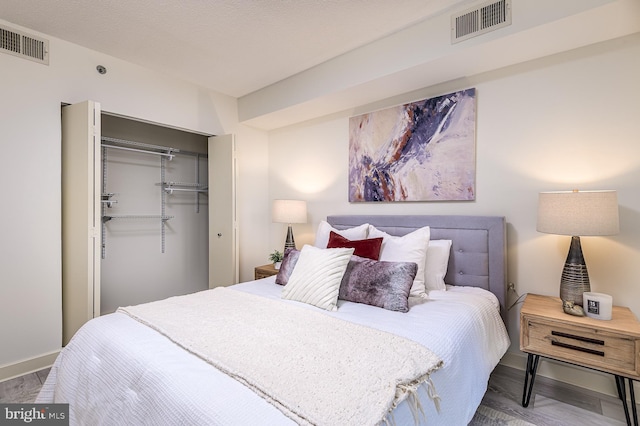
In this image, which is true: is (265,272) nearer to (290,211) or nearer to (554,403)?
(290,211)

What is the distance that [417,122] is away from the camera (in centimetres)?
273

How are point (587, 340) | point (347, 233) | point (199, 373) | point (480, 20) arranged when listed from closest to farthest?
point (199, 373) < point (587, 340) < point (480, 20) < point (347, 233)

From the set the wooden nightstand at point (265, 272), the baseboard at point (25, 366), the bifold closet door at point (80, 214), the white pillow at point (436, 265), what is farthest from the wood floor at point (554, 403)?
Result: the baseboard at point (25, 366)

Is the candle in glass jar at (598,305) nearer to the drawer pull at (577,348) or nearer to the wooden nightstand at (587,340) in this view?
the wooden nightstand at (587,340)

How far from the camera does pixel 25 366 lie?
2.35m

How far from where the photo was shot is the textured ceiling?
2100 mm

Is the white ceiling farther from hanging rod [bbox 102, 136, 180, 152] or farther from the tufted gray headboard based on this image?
the tufted gray headboard

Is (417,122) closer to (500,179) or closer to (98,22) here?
(500,179)

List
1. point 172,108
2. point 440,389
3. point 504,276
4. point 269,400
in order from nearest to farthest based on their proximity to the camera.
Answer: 1. point 269,400
2. point 440,389
3. point 504,276
4. point 172,108

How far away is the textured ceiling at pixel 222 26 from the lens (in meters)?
2.10

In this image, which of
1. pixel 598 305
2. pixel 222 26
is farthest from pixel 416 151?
pixel 222 26

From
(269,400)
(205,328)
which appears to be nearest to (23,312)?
(205,328)

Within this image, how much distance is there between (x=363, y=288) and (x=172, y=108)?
8.95 ft

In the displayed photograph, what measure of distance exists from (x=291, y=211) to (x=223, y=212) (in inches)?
31.5
